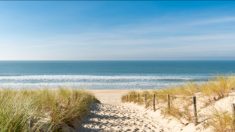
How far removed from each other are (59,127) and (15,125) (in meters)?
2.49

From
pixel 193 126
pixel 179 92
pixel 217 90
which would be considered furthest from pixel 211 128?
pixel 179 92

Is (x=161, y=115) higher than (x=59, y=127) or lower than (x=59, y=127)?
lower

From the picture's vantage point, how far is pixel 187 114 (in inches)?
372

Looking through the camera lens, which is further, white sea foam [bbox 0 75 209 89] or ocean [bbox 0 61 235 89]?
ocean [bbox 0 61 235 89]

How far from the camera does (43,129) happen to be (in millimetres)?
5965

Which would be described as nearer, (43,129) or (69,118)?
(43,129)

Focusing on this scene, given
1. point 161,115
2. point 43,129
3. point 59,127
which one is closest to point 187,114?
point 161,115

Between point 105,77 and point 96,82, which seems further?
point 105,77

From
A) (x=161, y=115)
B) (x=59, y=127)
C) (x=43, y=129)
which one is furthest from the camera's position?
(x=161, y=115)

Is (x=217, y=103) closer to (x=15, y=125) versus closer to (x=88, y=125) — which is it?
(x=88, y=125)

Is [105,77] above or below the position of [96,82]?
above

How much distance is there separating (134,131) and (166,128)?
1.24 meters

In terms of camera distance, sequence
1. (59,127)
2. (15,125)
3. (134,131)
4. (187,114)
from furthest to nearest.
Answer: (187,114), (134,131), (59,127), (15,125)

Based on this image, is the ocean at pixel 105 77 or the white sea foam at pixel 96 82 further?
the ocean at pixel 105 77
